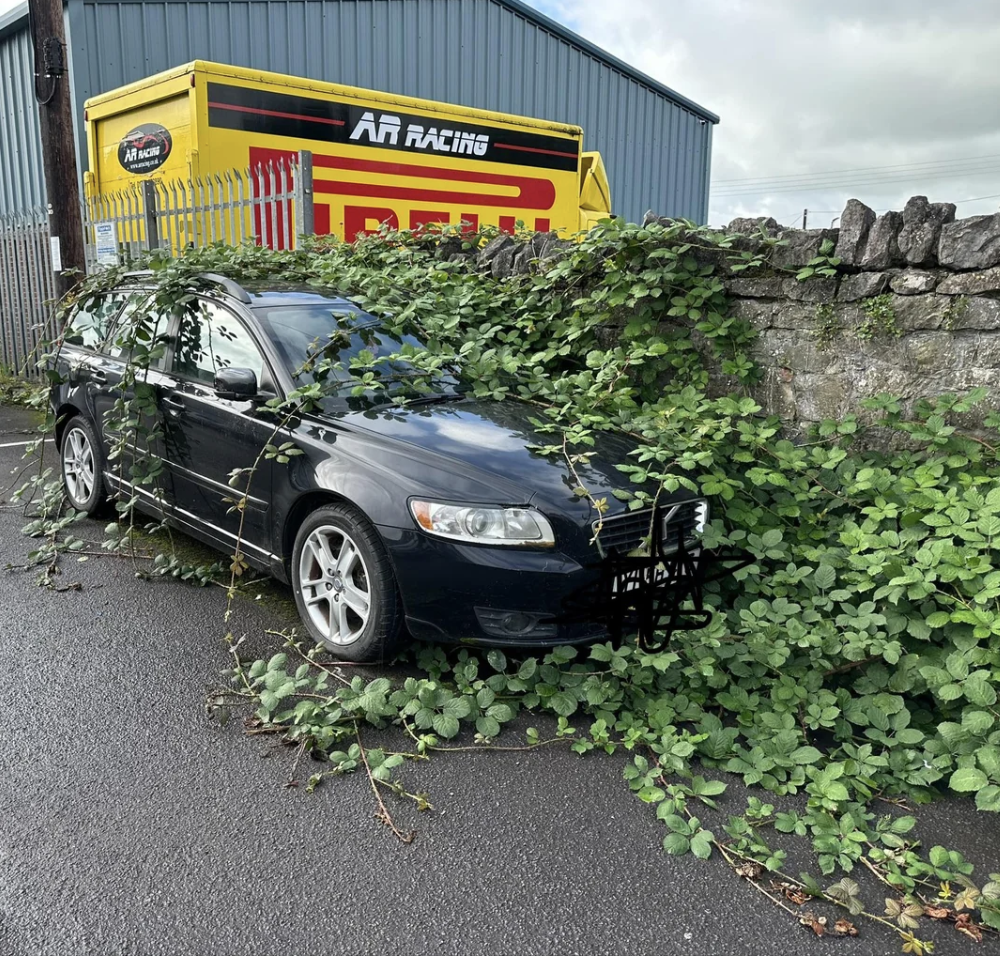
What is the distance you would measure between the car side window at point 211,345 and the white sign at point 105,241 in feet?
20.2

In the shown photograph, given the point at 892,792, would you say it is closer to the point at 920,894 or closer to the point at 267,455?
the point at 920,894

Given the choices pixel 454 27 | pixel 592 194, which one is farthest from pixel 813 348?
pixel 454 27

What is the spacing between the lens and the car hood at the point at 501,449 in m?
3.72

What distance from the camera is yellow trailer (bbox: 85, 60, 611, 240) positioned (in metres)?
9.62

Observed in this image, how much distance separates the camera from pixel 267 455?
4.12 meters

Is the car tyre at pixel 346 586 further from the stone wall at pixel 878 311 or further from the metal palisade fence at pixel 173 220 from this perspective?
the metal palisade fence at pixel 173 220

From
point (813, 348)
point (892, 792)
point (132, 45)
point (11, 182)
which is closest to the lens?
point (892, 792)

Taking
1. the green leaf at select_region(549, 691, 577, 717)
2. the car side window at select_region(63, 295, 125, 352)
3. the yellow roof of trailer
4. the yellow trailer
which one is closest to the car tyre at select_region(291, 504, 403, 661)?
the green leaf at select_region(549, 691, 577, 717)

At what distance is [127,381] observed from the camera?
5.13m

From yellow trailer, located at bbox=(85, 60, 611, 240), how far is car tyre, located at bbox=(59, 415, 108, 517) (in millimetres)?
4376

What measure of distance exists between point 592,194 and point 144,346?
10156 millimetres

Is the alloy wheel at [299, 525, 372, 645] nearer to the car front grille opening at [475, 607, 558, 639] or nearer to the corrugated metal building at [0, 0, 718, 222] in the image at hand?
the car front grille opening at [475, 607, 558, 639]

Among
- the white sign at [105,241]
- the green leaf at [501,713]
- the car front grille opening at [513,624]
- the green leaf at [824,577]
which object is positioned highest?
the white sign at [105,241]

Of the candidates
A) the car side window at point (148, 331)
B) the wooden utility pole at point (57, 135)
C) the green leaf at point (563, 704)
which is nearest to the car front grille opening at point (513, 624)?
the green leaf at point (563, 704)
